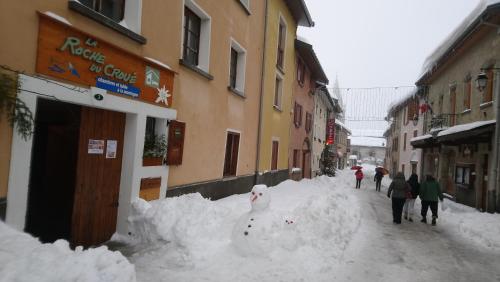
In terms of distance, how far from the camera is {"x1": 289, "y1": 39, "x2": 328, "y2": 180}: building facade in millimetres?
19584

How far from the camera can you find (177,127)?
24.3ft

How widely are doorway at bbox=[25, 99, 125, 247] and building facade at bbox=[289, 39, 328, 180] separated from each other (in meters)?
14.3

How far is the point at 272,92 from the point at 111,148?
976cm

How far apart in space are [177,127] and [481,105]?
12.1 m

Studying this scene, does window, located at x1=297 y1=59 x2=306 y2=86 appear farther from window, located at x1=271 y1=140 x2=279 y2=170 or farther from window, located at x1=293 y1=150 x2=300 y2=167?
window, located at x1=271 y1=140 x2=279 y2=170

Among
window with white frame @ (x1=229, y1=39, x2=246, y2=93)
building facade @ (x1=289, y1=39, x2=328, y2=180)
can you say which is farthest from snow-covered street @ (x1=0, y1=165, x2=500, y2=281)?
building facade @ (x1=289, y1=39, x2=328, y2=180)

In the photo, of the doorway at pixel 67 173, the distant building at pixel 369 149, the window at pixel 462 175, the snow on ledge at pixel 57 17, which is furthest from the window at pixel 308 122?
the distant building at pixel 369 149

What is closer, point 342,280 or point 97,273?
point 97,273

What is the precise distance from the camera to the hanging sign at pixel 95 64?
444cm

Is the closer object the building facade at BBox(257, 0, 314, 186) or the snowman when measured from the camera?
the snowman

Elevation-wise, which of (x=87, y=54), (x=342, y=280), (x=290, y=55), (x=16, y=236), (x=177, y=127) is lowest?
(x=342, y=280)

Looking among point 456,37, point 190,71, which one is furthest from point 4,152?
point 456,37

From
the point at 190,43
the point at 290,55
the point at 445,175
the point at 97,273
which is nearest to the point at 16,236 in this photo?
the point at 97,273

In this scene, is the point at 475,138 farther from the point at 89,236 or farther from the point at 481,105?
the point at 89,236
